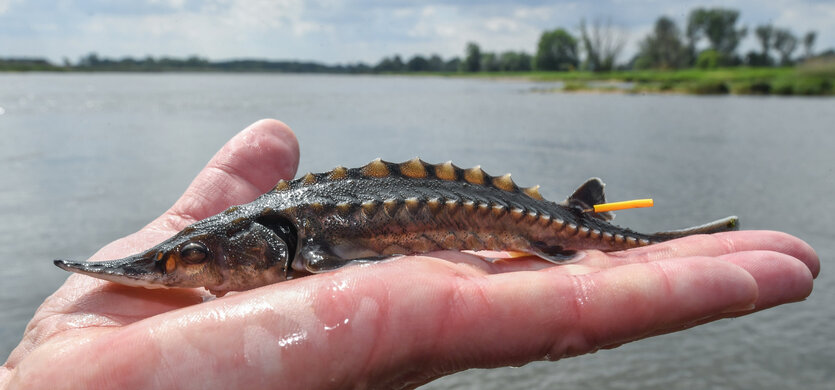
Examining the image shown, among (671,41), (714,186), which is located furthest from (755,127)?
(671,41)

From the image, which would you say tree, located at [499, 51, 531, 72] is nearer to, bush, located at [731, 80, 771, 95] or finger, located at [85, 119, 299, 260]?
bush, located at [731, 80, 771, 95]

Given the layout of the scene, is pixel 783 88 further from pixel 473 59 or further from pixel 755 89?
pixel 473 59

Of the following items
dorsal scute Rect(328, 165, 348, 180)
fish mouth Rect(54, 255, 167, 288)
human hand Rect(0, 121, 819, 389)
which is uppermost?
dorsal scute Rect(328, 165, 348, 180)

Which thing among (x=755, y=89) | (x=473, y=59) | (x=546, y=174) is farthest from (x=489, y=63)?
(x=546, y=174)

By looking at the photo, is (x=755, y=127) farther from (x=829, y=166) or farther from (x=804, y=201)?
(x=804, y=201)

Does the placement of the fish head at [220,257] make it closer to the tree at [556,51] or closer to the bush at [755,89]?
the bush at [755,89]

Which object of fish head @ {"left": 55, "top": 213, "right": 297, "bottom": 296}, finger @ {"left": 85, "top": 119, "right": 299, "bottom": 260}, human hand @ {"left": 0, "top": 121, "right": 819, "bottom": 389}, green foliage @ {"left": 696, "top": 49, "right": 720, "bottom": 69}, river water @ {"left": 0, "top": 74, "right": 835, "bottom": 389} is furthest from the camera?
green foliage @ {"left": 696, "top": 49, "right": 720, "bottom": 69}

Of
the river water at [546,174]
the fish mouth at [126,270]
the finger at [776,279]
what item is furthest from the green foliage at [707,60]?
the fish mouth at [126,270]

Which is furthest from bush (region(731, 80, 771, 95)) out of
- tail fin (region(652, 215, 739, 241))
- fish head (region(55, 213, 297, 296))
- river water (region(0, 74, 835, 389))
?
fish head (region(55, 213, 297, 296))
